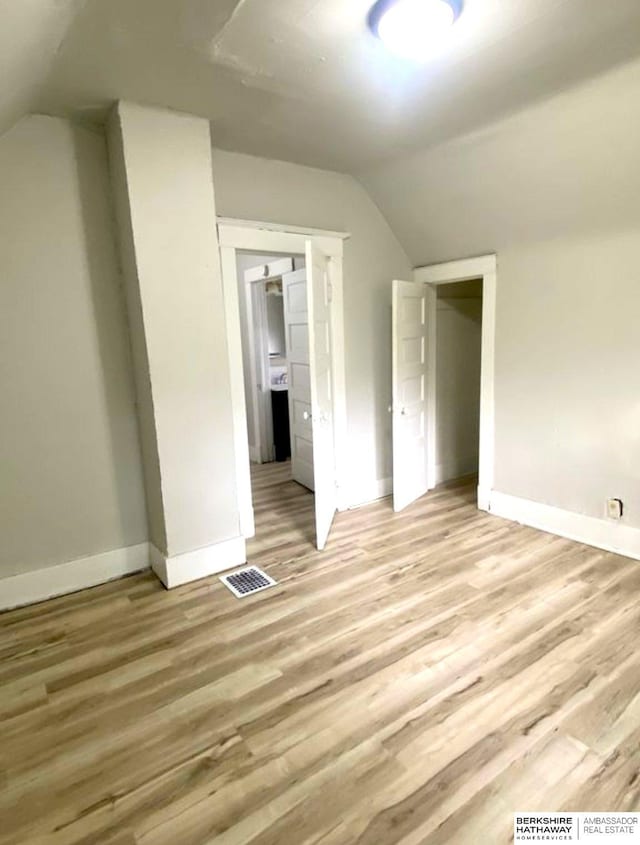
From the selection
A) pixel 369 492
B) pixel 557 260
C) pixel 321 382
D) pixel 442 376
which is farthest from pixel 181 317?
pixel 442 376

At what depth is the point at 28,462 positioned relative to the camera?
260 centimetres

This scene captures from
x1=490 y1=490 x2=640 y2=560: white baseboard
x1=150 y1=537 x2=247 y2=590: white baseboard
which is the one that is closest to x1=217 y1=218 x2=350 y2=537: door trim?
x1=150 y1=537 x2=247 y2=590: white baseboard

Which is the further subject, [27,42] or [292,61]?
[292,61]

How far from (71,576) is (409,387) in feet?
9.14

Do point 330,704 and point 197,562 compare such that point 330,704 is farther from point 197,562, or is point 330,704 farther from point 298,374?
point 298,374

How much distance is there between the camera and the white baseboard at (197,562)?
277 cm

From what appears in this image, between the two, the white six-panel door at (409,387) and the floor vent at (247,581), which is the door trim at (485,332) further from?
the floor vent at (247,581)

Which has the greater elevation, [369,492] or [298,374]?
[298,374]

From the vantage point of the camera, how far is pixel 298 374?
4477 millimetres

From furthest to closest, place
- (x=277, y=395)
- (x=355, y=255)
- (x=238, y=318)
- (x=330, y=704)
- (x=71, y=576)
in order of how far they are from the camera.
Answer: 1. (x=277, y=395)
2. (x=355, y=255)
3. (x=238, y=318)
4. (x=71, y=576)
5. (x=330, y=704)

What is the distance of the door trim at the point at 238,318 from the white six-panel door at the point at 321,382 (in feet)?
0.45

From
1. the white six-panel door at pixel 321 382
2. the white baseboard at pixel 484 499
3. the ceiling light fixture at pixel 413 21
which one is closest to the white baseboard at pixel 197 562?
the white six-panel door at pixel 321 382

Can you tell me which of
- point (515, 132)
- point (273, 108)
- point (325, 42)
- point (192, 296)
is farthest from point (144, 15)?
point (515, 132)

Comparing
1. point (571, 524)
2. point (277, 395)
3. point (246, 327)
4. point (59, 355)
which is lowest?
point (571, 524)
